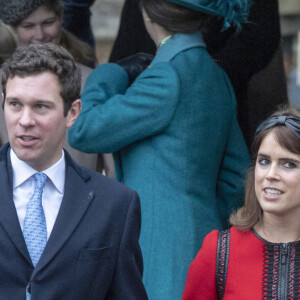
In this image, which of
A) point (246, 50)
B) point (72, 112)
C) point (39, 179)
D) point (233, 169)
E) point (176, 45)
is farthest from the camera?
point (246, 50)

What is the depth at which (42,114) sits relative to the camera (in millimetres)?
2889

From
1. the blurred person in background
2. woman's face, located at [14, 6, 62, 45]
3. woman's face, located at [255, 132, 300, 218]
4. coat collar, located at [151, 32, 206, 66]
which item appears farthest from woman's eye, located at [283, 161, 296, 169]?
woman's face, located at [14, 6, 62, 45]

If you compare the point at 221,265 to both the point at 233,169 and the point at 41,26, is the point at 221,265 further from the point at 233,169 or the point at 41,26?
the point at 41,26

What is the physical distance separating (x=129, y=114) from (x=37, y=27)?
2.89 feet

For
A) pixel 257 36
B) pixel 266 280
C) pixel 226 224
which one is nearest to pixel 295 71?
pixel 257 36

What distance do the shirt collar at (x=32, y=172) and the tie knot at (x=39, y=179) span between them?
0.02 metres

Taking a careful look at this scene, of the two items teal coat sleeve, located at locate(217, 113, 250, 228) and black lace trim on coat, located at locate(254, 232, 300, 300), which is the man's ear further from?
teal coat sleeve, located at locate(217, 113, 250, 228)

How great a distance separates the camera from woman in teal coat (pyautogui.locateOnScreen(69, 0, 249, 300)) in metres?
3.78

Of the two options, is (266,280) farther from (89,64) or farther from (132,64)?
(89,64)

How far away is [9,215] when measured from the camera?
9.16 ft

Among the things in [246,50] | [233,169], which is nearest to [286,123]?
[233,169]

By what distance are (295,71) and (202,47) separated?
7.12ft

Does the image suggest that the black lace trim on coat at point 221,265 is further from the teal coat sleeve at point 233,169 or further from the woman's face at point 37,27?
A: the woman's face at point 37,27

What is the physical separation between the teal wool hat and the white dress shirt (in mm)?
1203
